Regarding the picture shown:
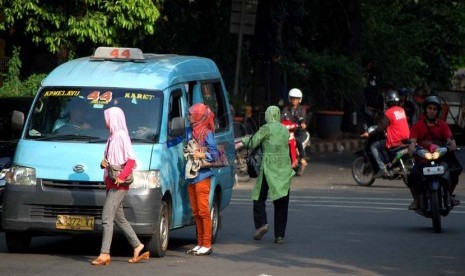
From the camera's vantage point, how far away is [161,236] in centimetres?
1384

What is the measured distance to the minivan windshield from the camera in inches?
556

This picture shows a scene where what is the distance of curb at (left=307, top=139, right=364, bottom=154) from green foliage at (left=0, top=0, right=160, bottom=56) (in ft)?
32.1

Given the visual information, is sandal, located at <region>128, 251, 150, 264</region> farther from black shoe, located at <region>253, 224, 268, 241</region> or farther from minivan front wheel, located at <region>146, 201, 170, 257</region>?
black shoe, located at <region>253, 224, 268, 241</region>

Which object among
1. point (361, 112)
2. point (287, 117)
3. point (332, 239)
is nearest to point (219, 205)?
point (332, 239)

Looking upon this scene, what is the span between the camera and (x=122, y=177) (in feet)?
42.5

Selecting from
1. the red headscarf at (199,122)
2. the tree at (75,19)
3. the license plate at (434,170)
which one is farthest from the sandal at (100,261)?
the tree at (75,19)

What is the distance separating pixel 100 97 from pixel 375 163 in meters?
11.5

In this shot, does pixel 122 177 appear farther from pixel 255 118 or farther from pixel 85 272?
pixel 255 118

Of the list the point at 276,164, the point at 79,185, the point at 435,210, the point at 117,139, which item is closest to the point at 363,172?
the point at 435,210

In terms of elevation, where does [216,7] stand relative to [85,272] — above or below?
above

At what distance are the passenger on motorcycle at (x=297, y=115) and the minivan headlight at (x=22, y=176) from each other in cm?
1312

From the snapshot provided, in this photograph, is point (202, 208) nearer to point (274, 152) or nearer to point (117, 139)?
point (117, 139)

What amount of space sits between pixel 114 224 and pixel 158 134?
4.13ft

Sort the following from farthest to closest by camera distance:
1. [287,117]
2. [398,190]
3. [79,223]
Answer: [287,117], [398,190], [79,223]
